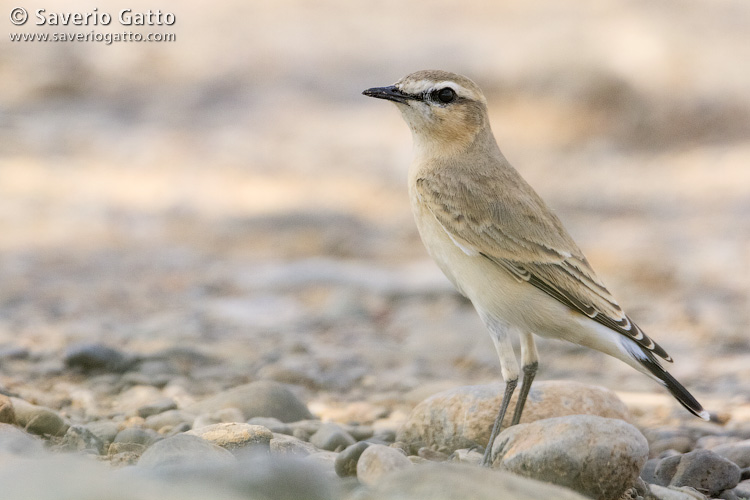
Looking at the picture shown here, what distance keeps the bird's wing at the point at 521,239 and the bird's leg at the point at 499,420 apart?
65cm

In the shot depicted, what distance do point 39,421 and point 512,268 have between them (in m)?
3.11

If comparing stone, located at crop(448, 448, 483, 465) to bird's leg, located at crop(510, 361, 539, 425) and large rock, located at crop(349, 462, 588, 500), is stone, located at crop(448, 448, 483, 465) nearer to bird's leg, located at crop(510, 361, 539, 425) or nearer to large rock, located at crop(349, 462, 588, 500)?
bird's leg, located at crop(510, 361, 539, 425)

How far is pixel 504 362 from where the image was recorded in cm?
602

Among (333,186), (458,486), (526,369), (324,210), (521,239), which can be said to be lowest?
(458,486)


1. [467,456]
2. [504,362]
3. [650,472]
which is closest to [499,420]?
[467,456]

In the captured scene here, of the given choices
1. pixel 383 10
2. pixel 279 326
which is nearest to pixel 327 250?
pixel 279 326

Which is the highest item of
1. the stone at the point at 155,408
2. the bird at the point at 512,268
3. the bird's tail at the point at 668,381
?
the bird at the point at 512,268

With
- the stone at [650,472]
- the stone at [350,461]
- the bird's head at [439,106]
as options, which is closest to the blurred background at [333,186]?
the stone at [650,472]

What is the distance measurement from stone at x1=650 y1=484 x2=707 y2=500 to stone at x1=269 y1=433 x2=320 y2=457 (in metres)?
2.01

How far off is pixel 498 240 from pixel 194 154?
11286 millimetres

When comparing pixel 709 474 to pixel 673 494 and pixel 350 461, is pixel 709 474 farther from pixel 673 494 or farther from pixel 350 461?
pixel 350 461

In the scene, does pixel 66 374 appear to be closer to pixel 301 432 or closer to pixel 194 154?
pixel 301 432

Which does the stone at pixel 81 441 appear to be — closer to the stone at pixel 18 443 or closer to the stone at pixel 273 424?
the stone at pixel 18 443

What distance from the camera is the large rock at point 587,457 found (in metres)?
4.95
